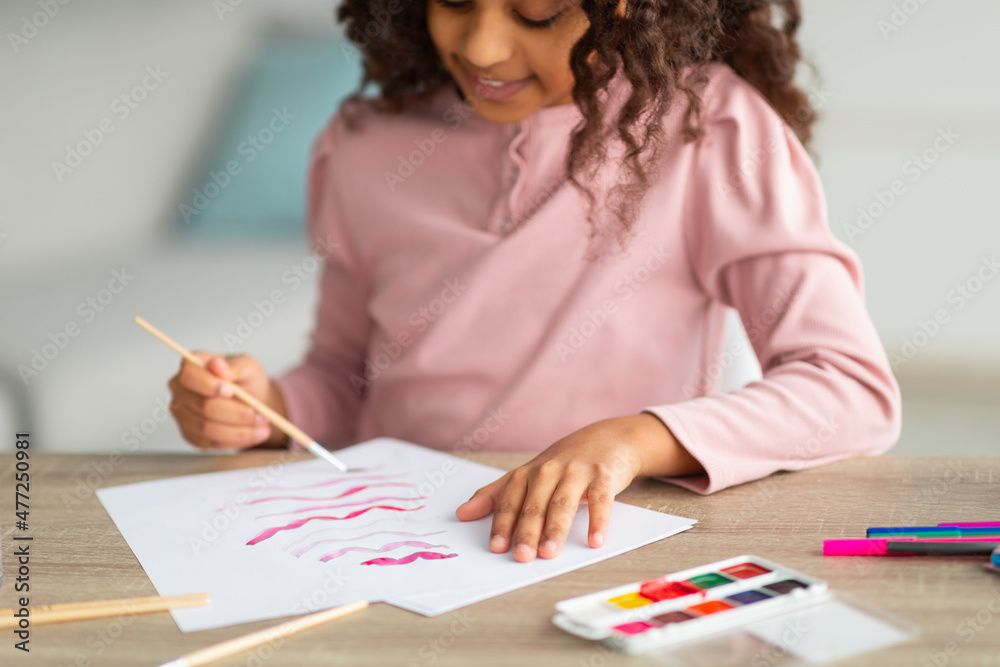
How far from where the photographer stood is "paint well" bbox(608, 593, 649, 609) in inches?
16.5

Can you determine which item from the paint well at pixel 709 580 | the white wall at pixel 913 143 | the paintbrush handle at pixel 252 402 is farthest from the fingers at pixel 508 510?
the white wall at pixel 913 143

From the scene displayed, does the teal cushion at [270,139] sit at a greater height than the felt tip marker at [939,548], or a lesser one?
greater

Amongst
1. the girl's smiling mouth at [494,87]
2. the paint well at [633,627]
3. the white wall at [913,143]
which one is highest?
the white wall at [913,143]

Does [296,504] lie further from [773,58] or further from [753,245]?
[773,58]

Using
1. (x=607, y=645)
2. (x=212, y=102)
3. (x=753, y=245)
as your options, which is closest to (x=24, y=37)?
(x=212, y=102)

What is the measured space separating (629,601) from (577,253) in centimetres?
48

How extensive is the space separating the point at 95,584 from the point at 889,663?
39cm

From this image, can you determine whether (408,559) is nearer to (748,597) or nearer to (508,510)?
(508,510)

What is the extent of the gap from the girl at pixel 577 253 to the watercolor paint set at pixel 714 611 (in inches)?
6.7

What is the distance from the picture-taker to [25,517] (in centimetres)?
60

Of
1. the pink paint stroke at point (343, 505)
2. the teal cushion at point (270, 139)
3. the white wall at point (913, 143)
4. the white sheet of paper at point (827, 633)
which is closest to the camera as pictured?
the white sheet of paper at point (827, 633)

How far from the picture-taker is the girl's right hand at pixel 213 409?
0.79 metres

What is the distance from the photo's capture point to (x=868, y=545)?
481mm

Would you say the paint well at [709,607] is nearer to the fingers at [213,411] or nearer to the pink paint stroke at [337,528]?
the pink paint stroke at [337,528]
